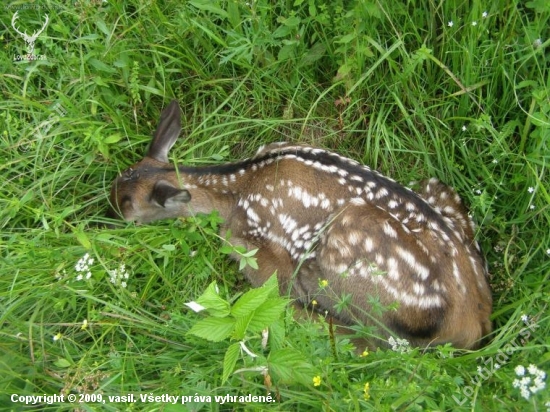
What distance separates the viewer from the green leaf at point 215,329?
219 cm

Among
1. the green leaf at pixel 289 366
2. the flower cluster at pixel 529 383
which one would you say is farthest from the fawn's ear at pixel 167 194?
the flower cluster at pixel 529 383

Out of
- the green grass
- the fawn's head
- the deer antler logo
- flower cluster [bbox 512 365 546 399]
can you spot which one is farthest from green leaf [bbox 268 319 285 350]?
the deer antler logo

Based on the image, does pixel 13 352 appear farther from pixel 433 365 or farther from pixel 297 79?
pixel 297 79

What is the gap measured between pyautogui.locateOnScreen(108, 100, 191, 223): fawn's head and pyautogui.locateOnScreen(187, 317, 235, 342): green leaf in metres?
1.12

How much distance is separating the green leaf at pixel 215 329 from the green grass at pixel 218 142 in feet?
1.08

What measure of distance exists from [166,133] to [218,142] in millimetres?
374

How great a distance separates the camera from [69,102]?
3352 mm

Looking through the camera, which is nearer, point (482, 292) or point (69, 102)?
point (482, 292)

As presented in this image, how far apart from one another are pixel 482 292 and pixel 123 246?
1.99 m

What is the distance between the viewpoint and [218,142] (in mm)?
3633

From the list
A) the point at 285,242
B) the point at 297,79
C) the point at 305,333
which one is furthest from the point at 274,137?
the point at 305,333

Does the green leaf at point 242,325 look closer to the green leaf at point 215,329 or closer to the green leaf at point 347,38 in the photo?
the green leaf at point 215,329

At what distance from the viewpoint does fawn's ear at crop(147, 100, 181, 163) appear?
3.37 metres

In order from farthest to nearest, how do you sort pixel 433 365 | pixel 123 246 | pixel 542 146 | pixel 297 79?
pixel 297 79
pixel 123 246
pixel 542 146
pixel 433 365
